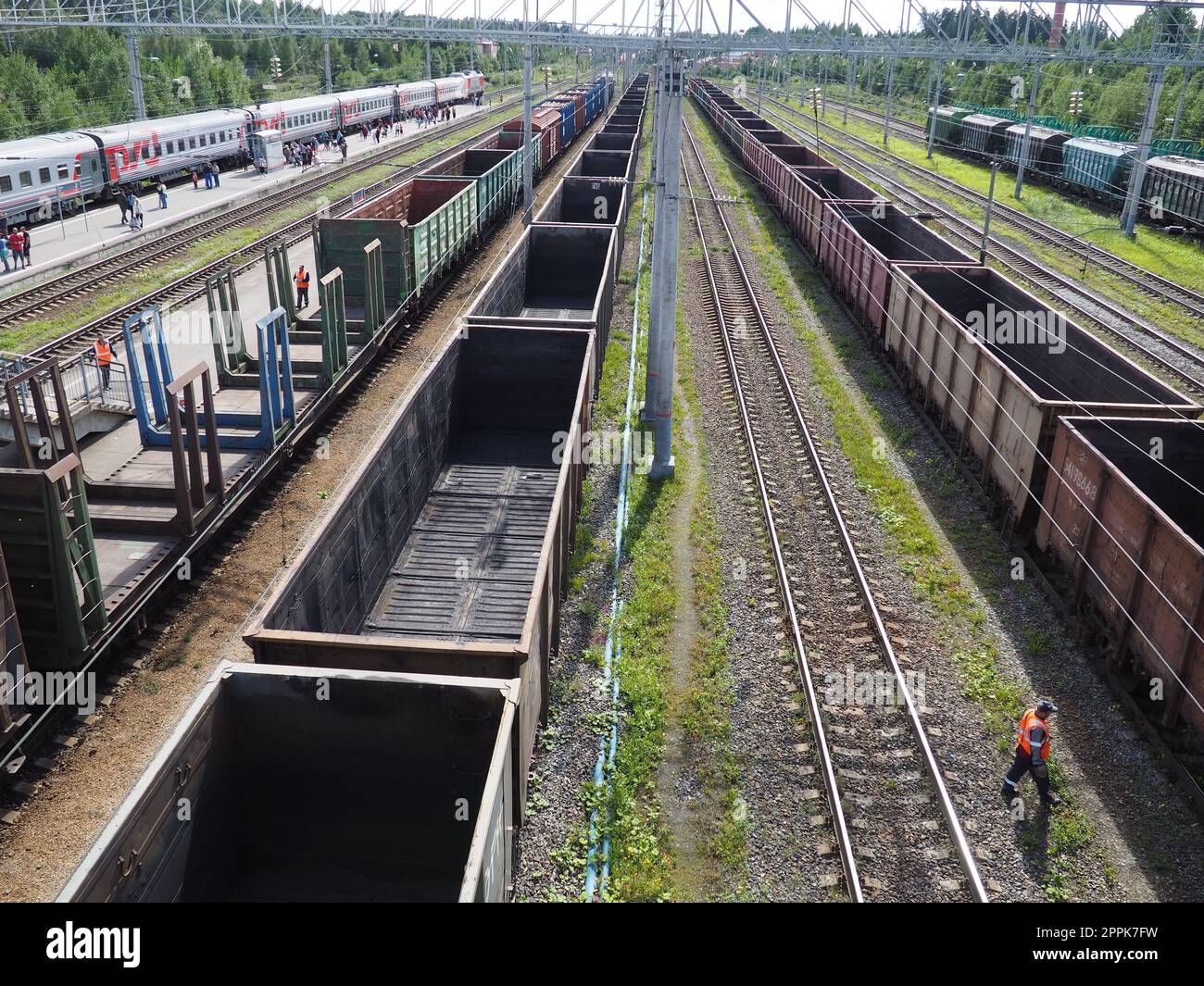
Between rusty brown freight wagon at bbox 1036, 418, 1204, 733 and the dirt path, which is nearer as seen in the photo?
the dirt path

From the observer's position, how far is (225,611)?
11477 mm

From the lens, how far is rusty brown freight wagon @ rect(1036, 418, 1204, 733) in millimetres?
8828

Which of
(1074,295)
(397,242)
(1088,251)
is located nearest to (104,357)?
(397,242)

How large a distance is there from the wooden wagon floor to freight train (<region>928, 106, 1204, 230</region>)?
25082 millimetres

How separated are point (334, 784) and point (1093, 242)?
34635 millimetres

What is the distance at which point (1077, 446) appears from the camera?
11156 millimetres

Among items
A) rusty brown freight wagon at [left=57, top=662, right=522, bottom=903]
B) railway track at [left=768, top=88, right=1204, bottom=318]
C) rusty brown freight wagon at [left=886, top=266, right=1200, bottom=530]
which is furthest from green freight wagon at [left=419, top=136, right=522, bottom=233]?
rusty brown freight wagon at [left=57, top=662, right=522, bottom=903]

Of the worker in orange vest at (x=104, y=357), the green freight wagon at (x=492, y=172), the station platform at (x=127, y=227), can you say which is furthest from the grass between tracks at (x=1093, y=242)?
the station platform at (x=127, y=227)

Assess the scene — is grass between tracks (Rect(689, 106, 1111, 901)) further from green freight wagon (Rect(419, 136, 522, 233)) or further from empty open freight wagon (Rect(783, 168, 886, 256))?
green freight wagon (Rect(419, 136, 522, 233))

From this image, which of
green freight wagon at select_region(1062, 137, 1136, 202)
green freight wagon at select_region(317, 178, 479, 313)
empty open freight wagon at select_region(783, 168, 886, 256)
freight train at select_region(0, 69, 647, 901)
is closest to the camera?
freight train at select_region(0, 69, 647, 901)

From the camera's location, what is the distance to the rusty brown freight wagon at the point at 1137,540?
883 cm

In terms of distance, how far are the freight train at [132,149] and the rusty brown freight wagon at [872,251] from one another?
83.1 ft

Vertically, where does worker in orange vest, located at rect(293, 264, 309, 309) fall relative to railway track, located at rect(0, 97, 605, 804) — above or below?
above

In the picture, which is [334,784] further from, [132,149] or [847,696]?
[132,149]
